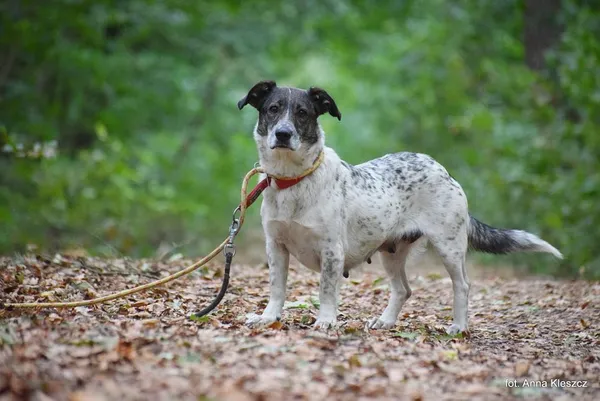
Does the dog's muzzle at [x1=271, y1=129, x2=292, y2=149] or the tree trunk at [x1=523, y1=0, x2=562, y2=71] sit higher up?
the tree trunk at [x1=523, y1=0, x2=562, y2=71]

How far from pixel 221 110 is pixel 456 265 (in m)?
14.2

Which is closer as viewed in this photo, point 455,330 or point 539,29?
point 455,330

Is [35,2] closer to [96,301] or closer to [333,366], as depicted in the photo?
[96,301]

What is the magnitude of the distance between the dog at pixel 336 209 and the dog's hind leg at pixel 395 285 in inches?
0.4

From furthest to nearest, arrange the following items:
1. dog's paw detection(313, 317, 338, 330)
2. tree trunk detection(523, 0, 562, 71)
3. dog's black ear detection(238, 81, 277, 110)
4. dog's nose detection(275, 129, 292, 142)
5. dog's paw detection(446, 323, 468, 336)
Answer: tree trunk detection(523, 0, 562, 71) < dog's paw detection(446, 323, 468, 336) < dog's black ear detection(238, 81, 277, 110) < dog's paw detection(313, 317, 338, 330) < dog's nose detection(275, 129, 292, 142)

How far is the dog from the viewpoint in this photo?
632 centimetres

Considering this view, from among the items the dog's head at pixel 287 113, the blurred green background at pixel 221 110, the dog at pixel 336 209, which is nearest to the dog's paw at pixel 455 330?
the dog at pixel 336 209

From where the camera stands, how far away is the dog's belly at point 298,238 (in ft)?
20.7

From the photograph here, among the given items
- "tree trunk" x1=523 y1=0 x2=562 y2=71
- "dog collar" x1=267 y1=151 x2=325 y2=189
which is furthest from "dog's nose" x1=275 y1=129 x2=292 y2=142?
"tree trunk" x1=523 y1=0 x2=562 y2=71

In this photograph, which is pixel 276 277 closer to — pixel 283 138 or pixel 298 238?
pixel 298 238

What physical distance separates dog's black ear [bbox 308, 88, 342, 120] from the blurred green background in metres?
3.79

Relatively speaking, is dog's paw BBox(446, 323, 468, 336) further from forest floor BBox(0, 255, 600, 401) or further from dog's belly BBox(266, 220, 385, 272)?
dog's belly BBox(266, 220, 385, 272)

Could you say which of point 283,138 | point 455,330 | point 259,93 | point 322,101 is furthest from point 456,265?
point 259,93

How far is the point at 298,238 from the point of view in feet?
20.9
